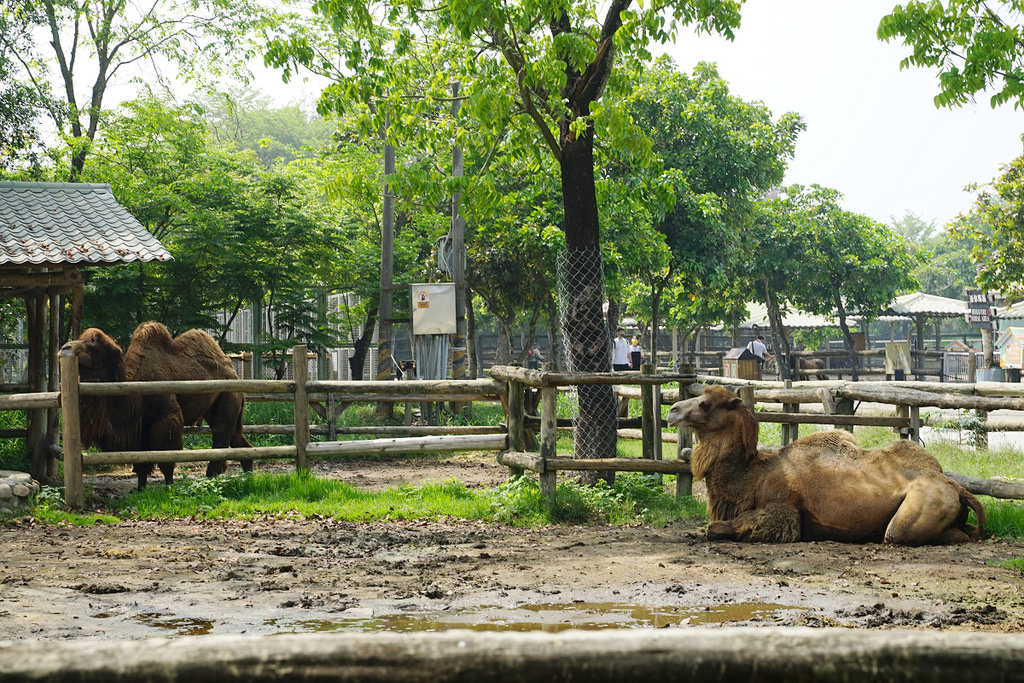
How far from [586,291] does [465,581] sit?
4.09 metres

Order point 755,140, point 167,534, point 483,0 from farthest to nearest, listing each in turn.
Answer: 1. point 755,140
2. point 483,0
3. point 167,534

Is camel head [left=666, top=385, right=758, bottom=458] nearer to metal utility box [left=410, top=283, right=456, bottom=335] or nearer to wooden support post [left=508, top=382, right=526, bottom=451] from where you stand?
wooden support post [left=508, top=382, right=526, bottom=451]

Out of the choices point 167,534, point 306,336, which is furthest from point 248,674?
point 306,336

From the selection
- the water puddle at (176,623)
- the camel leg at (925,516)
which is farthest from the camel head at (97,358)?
the camel leg at (925,516)

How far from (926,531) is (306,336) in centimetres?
1275

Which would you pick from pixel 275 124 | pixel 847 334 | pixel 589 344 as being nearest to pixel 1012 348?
pixel 847 334

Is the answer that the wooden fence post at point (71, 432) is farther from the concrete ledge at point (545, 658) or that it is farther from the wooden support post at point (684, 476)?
the concrete ledge at point (545, 658)

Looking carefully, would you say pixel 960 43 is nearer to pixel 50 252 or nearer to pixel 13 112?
pixel 50 252

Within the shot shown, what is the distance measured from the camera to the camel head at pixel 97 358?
9.89 metres

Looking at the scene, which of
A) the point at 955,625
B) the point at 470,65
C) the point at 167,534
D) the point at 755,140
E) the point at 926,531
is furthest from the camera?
the point at 755,140

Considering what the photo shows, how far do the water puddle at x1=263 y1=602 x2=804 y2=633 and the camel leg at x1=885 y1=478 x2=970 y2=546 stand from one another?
2.01 m

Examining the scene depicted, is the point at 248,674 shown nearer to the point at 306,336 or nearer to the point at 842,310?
the point at 306,336

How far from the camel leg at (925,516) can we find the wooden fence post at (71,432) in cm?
723

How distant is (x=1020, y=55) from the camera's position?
9.32 meters
